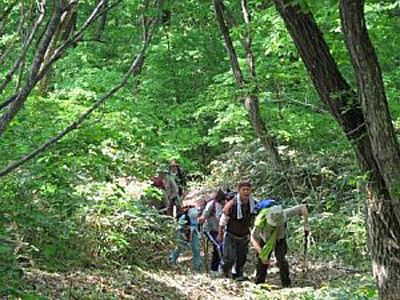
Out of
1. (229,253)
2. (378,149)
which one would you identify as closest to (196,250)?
(229,253)

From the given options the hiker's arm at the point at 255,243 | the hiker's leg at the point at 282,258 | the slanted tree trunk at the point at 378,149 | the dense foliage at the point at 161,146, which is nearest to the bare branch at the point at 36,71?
the dense foliage at the point at 161,146

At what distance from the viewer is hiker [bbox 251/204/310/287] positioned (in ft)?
28.7

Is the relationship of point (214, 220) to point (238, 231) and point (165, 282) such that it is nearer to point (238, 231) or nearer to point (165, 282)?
point (238, 231)

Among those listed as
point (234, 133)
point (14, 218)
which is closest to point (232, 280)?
point (14, 218)

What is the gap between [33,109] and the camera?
754 cm

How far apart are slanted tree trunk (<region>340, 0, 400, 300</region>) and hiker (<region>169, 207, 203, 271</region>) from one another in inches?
193

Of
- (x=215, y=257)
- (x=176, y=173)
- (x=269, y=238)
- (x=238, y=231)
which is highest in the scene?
(x=176, y=173)

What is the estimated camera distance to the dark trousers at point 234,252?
945cm

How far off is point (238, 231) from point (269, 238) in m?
0.62

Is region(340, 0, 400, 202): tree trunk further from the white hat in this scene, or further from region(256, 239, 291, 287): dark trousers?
region(256, 239, 291, 287): dark trousers

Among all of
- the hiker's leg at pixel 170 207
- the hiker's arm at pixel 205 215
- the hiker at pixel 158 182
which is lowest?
the hiker's arm at pixel 205 215

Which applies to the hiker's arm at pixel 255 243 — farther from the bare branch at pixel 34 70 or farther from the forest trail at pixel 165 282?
the bare branch at pixel 34 70

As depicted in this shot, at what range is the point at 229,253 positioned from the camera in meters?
9.52

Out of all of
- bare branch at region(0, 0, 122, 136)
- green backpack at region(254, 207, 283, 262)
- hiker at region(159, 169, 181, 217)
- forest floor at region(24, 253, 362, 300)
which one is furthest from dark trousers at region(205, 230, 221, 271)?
bare branch at region(0, 0, 122, 136)
